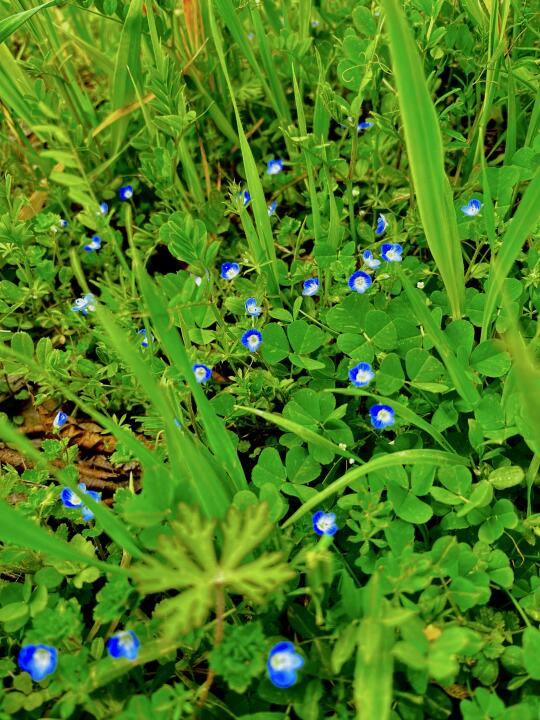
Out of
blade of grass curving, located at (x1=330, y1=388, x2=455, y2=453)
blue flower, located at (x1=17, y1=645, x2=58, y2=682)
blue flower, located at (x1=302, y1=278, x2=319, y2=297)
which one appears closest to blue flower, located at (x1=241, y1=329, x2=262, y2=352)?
blue flower, located at (x1=302, y1=278, x2=319, y2=297)

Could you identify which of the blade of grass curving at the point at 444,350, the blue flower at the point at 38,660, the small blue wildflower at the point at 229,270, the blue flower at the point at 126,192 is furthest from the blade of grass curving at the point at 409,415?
the blue flower at the point at 126,192

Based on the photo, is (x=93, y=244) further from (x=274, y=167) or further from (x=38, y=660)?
(x=38, y=660)

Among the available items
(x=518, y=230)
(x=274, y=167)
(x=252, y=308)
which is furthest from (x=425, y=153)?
(x=274, y=167)

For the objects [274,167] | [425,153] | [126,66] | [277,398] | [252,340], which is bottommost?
[277,398]

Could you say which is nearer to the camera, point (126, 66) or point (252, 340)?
point (252, 340)

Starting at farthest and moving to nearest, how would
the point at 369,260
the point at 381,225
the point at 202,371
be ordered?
the point at 381,225, the point at 369,260, the point at 202,371

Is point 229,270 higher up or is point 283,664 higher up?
point 229,270
